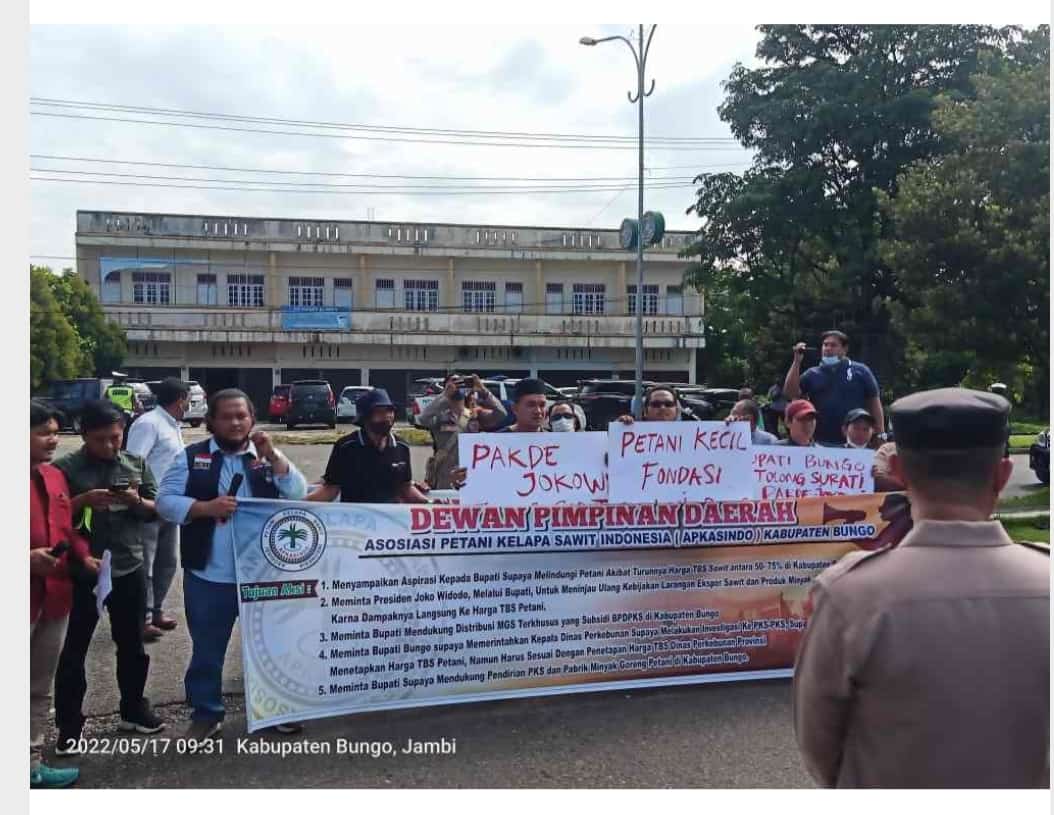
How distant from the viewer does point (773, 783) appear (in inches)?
152

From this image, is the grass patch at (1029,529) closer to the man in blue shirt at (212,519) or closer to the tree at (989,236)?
the tree at (989,236)

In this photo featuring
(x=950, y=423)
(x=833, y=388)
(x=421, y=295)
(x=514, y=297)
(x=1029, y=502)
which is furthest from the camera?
(x=514, y=297)

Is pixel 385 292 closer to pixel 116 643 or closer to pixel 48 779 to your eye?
pixel 116 643

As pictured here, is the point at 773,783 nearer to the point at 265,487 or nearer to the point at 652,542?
the point at 652,542

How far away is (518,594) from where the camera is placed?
4488 mm

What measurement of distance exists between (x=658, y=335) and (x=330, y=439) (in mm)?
9080

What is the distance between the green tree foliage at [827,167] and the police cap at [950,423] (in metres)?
10.0

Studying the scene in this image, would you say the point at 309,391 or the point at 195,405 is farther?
the point at 309,391

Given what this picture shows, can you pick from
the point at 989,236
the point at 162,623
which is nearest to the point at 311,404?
the point at 162,623

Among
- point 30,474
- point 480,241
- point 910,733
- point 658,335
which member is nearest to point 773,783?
point 910,733

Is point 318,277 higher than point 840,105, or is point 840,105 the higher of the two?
point 840,105

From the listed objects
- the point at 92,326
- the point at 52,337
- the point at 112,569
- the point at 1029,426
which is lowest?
the point at 112,569

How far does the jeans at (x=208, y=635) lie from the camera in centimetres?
415

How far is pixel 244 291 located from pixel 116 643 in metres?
12.6
